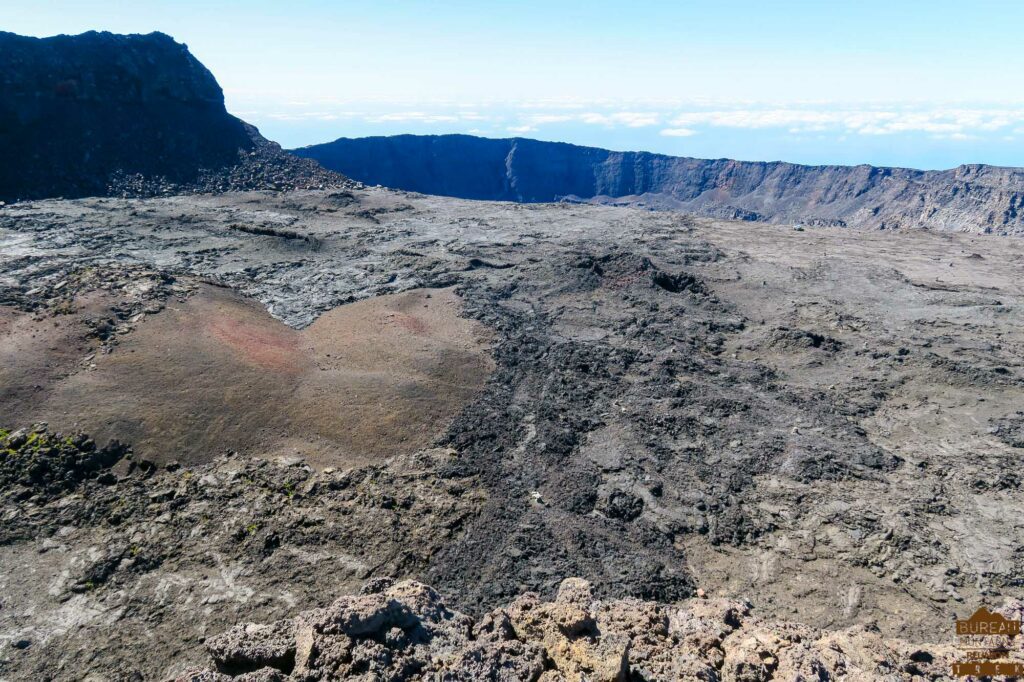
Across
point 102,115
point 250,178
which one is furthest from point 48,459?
point 102,115

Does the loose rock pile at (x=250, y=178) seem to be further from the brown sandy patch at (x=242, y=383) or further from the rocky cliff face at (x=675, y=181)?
the rocky cliff face at (x=675, y=181)

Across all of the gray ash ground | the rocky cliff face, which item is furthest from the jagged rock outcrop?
the rocky cliff face

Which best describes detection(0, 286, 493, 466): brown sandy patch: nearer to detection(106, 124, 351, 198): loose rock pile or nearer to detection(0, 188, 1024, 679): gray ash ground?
detection(0, 188, 1024, 679): gray ash ground

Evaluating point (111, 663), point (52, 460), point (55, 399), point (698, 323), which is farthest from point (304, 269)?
point (111, 663)

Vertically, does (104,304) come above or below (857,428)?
above

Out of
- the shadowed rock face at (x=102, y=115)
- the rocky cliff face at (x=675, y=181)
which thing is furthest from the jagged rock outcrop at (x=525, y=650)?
the rocky cliff face at (x=675, y=181)

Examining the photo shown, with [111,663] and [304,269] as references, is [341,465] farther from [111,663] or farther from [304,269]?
[304,269]
